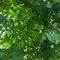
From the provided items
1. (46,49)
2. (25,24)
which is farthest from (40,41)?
(25,24)

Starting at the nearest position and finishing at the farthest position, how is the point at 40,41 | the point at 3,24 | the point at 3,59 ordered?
the point at 3,59 < the point at 3,24 < the point at 40,41

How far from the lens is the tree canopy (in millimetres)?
2062

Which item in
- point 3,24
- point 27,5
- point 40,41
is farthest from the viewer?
point 27,5

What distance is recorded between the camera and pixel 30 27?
7.36 ft

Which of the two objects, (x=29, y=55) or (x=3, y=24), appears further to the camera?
(x=29, y=55)

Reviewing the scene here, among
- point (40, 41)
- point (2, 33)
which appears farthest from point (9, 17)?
point (40, 41)

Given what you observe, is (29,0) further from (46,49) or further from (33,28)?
(46,49)

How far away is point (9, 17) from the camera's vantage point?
7.20 feet

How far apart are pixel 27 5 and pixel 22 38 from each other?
1.15 feet

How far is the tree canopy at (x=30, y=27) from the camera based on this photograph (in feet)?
6.77

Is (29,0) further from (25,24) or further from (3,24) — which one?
(3,24)

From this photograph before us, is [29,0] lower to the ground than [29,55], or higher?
higher

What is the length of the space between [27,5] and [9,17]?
24 centimetres

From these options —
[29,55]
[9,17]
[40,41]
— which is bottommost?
[29,55]
